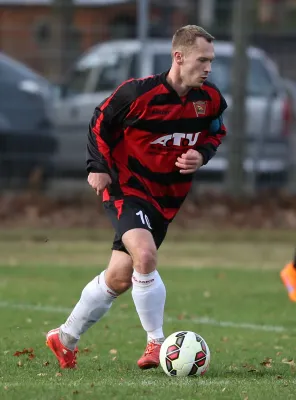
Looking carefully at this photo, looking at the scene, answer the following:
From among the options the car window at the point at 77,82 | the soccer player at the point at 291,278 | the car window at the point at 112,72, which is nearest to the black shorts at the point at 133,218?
the soccer player at the point at 291,278

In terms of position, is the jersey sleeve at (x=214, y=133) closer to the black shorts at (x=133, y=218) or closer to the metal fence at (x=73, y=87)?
the black shorts at (x=133, y=218)

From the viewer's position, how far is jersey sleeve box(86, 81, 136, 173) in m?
7.29

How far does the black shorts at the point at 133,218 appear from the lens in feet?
23.7

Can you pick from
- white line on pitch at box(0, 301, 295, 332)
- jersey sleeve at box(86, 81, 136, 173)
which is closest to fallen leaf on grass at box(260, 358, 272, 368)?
jersey sleeve at box(86, 81, 136, 173)

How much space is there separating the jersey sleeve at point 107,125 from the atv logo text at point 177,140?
0.88 ft

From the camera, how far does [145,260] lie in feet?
23.0

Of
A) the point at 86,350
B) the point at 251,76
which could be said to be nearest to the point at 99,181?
the point at 86,350

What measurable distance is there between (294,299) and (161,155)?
3.54m

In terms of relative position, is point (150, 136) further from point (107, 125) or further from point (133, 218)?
point (133, 218)

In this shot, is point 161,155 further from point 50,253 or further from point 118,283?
point 50,253

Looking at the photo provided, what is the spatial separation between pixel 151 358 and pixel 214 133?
4.84ft

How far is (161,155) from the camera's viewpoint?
738 cm

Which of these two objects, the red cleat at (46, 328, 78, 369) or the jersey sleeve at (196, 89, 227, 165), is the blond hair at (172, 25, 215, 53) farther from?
the red cleat at (46, 328, 78, 369)

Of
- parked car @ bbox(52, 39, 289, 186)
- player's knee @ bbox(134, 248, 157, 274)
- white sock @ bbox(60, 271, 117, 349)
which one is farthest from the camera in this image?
parked car @ bbox(52, 39, 289, 186)
